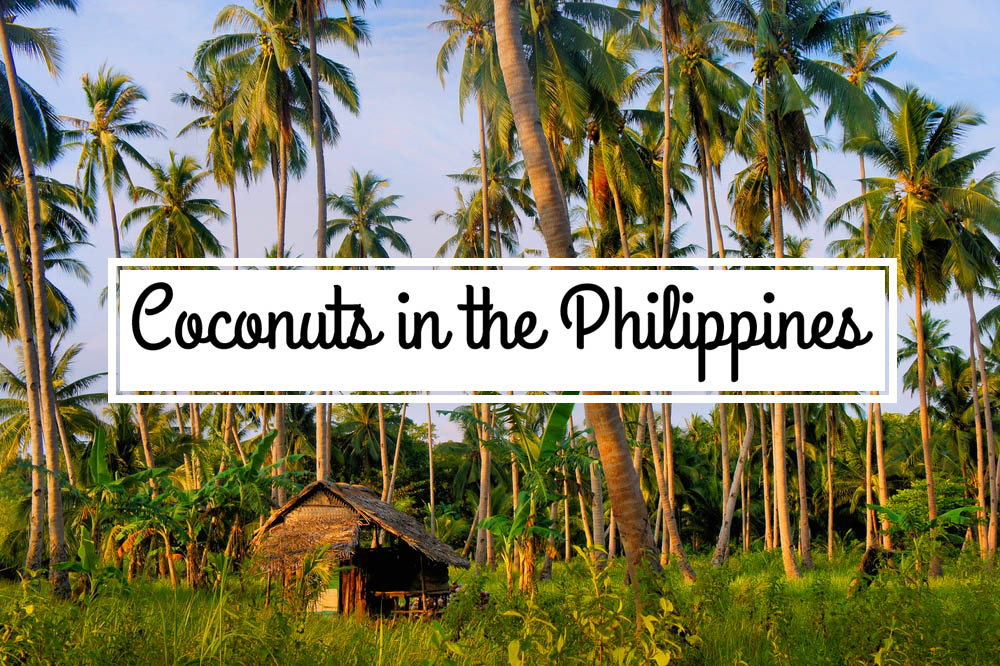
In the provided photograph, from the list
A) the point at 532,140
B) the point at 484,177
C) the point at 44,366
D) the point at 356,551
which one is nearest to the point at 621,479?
the point at 532,140

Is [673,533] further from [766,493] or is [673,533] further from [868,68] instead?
[868,68]

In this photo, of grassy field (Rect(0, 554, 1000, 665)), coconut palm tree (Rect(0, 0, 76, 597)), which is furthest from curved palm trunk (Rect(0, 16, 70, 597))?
grassy field (Rect(0, 554, 1000, 665))

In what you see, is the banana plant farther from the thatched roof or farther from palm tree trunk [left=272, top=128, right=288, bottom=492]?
palm tree trunk [left=272, top=128, right=288, bottom=492]

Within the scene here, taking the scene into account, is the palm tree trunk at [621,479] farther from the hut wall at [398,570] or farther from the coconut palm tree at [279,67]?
the coconut palm tree at [279,67]

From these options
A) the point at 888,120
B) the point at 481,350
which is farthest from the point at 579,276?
the point at 888,120

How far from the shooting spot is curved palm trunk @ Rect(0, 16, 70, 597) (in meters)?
12.8

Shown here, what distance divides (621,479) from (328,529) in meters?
9.79

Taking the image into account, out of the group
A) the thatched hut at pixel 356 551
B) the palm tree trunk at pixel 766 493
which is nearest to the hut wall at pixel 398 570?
the thatched hut at pixel 356 551

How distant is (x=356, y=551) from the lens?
16.0 m

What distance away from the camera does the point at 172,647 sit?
633 cm

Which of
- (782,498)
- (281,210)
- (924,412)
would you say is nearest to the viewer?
(782,498)

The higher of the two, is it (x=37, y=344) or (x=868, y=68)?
(x=868, y=68)

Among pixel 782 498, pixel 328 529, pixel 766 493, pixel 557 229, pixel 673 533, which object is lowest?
pixel 766 493

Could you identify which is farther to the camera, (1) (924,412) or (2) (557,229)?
(1) (924,412)
